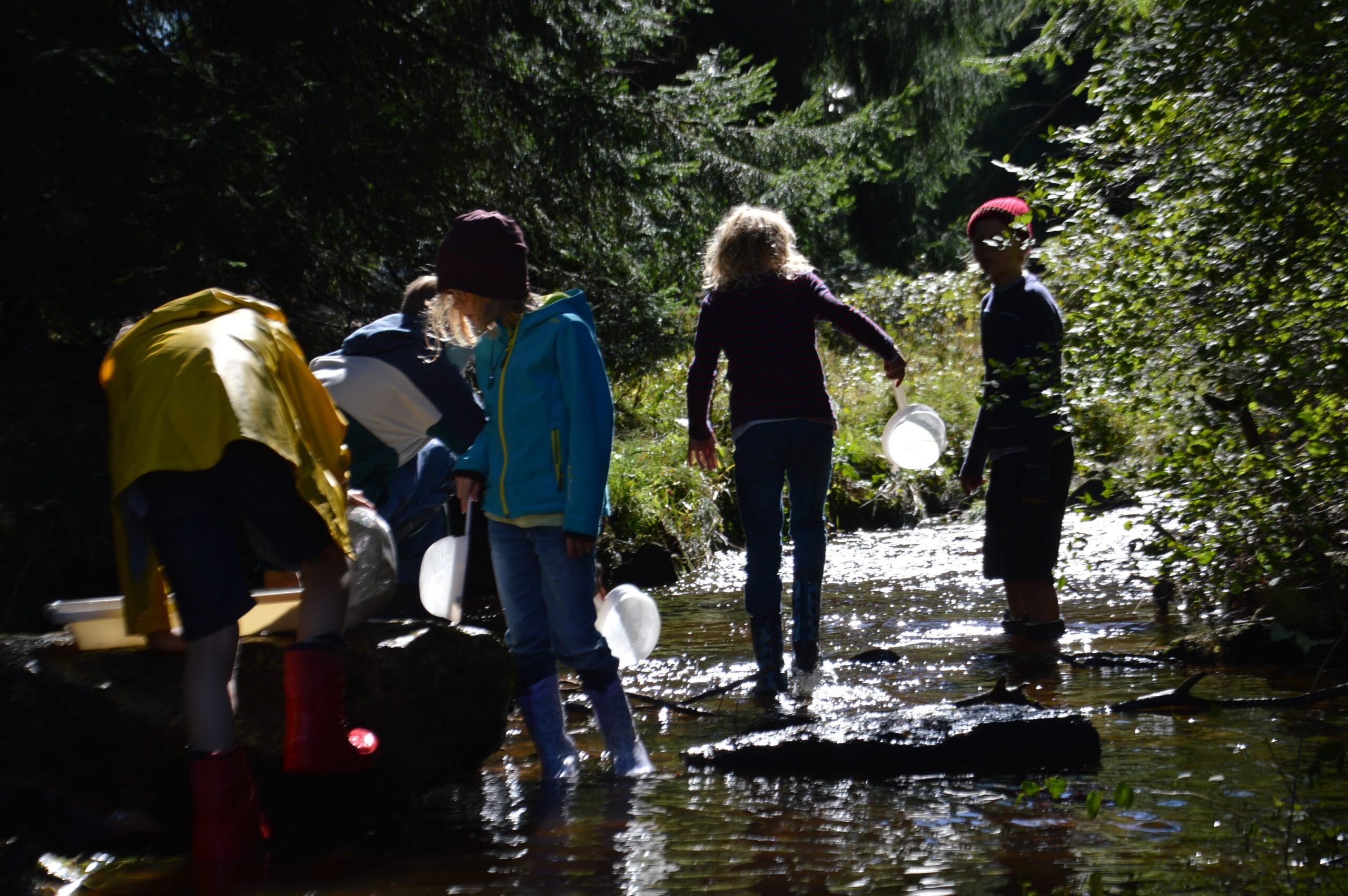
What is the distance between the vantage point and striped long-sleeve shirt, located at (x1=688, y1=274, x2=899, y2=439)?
17.1 feet

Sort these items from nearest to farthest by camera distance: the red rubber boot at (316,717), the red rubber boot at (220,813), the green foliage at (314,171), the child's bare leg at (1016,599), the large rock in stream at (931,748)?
the red rubber boot at (220,813) < the red rubber boot at (316,717) < the large rock in stream at (931,748) < the child's bare leg at (1016,599) < the green foliage at (314,171)

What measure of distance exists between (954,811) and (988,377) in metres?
3.28

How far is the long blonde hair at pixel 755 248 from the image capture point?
206 inches

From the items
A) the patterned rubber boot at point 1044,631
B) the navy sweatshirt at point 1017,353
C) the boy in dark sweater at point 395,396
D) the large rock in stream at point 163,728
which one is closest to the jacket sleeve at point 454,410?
the boy in dark sweater at point 395,396

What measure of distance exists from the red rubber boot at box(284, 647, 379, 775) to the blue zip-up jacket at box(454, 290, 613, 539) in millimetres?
797

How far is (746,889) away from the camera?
294 centimetres

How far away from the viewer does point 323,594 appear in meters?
3.61

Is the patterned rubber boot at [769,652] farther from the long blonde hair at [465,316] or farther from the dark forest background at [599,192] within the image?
the long blonde hair at [465,316]

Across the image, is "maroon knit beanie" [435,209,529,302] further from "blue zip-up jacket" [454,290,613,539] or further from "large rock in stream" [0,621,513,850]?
"large rock in stream" [0,621,513,850]

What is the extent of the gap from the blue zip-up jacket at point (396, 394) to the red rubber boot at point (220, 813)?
4.99 ft

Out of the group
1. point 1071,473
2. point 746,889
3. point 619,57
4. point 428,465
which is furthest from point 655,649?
point 619,57

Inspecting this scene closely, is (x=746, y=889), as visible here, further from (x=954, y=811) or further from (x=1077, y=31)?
(x=1077, y=31)

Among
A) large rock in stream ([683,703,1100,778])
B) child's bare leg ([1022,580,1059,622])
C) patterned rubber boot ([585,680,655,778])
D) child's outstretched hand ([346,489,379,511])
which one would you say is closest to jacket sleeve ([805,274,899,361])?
child's bare leg ([1022,580,1059,622])

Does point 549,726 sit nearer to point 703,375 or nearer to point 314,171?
point 703,375
